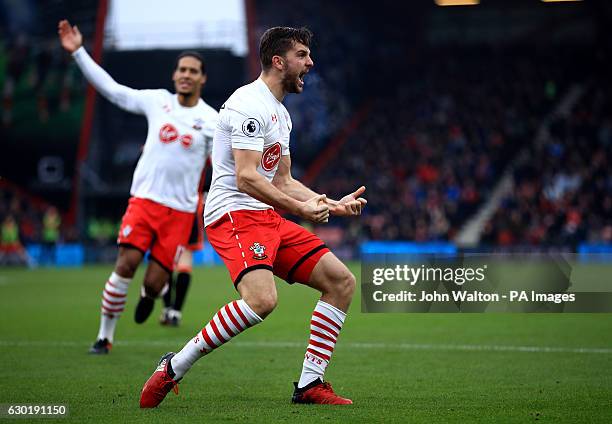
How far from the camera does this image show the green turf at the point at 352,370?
20.3 feet

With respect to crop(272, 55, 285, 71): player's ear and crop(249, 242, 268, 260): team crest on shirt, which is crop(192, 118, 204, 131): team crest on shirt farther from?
crop(249, 242, 268, 260): team crest on shirt

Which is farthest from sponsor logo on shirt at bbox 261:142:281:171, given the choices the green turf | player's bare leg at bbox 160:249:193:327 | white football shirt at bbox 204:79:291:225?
player's bare leg at bbox 160:249:193:327

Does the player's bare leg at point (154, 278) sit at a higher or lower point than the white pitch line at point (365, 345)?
higher

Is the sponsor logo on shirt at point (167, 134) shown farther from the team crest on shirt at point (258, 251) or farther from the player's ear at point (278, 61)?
the team crest on shirt at point (258, 251)

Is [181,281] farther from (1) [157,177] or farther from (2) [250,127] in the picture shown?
(2) [250,127]

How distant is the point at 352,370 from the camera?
26.9ft

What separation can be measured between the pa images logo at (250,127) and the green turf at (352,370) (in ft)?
5.71

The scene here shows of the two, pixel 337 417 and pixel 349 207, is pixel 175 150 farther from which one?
pixel 337 417

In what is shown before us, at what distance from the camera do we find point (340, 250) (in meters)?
33.8

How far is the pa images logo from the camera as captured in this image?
20.7 feet

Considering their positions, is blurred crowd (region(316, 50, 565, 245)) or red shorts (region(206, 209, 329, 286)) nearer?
red shorts (region(206, 209, 329, 286))

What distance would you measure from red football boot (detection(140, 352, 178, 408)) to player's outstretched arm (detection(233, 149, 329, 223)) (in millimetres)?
1222

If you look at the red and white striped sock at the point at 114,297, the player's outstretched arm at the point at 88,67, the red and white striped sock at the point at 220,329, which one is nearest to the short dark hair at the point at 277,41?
the red and white striped sock at the point at 220,329

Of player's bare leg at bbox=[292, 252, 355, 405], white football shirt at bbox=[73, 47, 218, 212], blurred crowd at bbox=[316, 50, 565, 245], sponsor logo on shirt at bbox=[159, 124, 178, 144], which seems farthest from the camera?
blurred crowd at bbox=[316, 50, 565, 245]
